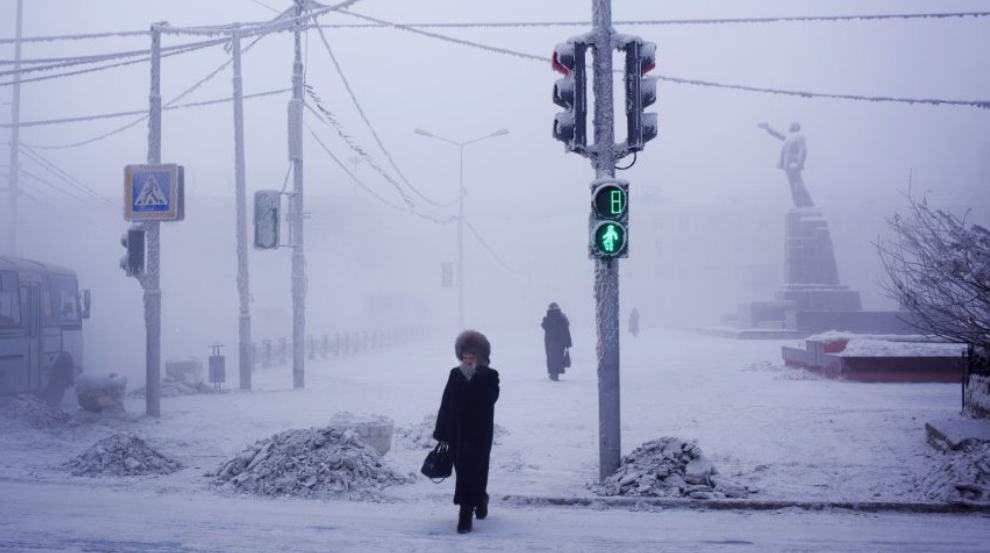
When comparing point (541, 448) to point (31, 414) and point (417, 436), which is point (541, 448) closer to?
point (417, 436)

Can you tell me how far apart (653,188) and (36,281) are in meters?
88.7

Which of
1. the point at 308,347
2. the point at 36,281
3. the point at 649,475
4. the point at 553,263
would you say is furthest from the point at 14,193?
the point at 553,263

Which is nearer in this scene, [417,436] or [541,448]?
[541,448]

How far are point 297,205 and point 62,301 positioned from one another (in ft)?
16.8

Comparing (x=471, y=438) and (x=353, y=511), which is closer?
(x=471, y=438)

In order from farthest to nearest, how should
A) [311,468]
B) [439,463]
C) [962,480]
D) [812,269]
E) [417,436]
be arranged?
[812,269] < [417,436] < [311,468] < [962,480] < [439,463]

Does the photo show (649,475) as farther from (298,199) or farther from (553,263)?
(553,263)

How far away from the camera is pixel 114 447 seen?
953 cm

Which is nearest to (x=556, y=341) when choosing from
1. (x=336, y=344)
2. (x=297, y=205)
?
(x=297, y=205)

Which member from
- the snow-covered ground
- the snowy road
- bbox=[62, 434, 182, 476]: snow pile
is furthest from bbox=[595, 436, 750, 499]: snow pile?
bbox=[62, 434, 182, 476]: snow pile

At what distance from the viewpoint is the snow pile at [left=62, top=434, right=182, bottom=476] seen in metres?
9.22

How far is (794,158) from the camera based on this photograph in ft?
133

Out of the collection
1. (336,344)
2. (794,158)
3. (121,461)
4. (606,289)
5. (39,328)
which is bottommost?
(121,461)

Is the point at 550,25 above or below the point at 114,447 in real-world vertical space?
above
